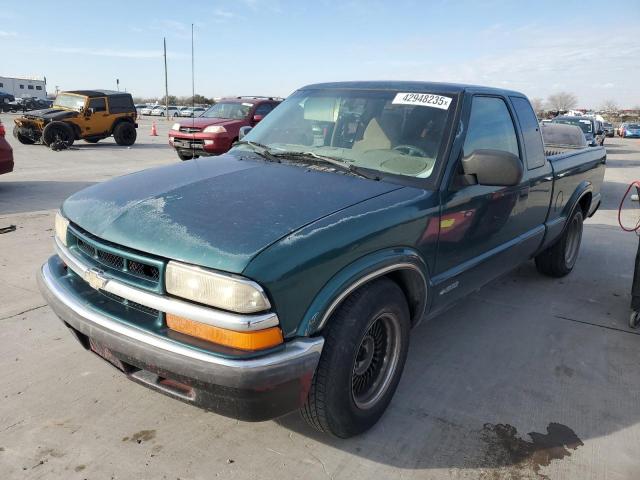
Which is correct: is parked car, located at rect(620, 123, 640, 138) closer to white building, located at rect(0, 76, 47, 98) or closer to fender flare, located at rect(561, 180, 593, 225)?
fender flare, located at rect(561, 180, 593, 225)

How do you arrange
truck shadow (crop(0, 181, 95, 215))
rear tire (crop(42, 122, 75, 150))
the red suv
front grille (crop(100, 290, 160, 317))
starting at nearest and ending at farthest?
1. front grille (crop(100, 290, 160, 317))
2. truck shadow (crop(0, 181, 95, 215))
3. the red suv
4. rear tire (crop(42, 122, 75, 150))

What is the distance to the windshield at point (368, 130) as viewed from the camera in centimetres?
300

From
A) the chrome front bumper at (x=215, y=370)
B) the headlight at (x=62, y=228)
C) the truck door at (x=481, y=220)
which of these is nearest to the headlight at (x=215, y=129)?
the truck door at (x=481, y=220)

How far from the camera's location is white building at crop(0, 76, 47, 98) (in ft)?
261

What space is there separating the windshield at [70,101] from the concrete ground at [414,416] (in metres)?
14.0

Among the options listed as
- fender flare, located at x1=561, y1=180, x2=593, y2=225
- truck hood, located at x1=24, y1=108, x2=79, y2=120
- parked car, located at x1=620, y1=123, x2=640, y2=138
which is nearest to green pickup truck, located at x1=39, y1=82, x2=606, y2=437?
fender flare, located at x1=561, y1=180, x2=593, y2=225

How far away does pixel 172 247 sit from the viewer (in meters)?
2.06

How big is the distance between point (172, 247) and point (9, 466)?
1.30 m

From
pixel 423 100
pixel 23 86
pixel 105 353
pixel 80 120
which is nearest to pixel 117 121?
pixel 80 120

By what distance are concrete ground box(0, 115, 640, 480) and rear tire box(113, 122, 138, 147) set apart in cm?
1435

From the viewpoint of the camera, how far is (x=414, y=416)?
2.78 m

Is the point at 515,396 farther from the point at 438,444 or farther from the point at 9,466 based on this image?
the point at 9,466

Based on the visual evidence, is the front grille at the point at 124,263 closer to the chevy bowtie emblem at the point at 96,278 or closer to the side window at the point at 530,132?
the chevy bowtie emblem at the point at 96,278

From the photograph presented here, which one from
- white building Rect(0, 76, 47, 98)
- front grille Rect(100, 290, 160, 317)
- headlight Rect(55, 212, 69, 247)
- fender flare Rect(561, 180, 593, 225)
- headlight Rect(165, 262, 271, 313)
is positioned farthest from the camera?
white building Rect(0, 76, 47, 98)
